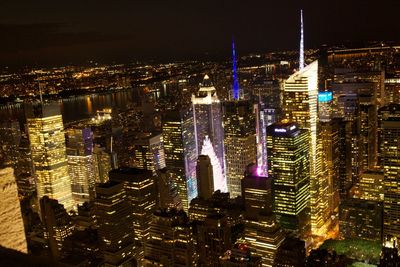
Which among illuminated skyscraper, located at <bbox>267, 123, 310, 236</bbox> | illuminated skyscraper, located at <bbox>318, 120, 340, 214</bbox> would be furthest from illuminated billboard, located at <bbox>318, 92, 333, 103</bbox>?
illuminated skyscraper, located at <bbox>267, 123, 310, 236</bbox>

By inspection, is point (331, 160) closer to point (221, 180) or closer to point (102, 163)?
point (221, 180)

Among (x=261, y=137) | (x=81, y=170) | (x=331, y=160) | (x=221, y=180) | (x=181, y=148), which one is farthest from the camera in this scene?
(x=261, y=137)

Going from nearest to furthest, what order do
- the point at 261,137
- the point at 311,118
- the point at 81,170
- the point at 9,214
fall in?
1. the point at 9,214
2. the point at 311,118
3. the point at 81,170
4. the point at 261,137

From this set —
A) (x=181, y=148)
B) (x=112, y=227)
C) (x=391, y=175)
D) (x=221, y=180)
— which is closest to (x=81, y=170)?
(x=181, y=148)

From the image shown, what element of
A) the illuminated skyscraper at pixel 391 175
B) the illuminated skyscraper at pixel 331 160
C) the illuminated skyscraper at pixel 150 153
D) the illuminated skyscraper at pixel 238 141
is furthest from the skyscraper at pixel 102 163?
the illuminated skyscraper at pixel 391 175

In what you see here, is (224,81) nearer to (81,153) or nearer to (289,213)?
(81,153)

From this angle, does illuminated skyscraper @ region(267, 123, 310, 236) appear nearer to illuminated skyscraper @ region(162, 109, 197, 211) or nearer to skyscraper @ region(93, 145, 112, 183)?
illuminated skyscraper @ region(162, 109, 197, 211)

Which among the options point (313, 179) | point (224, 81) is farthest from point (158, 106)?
point (313, 179)
